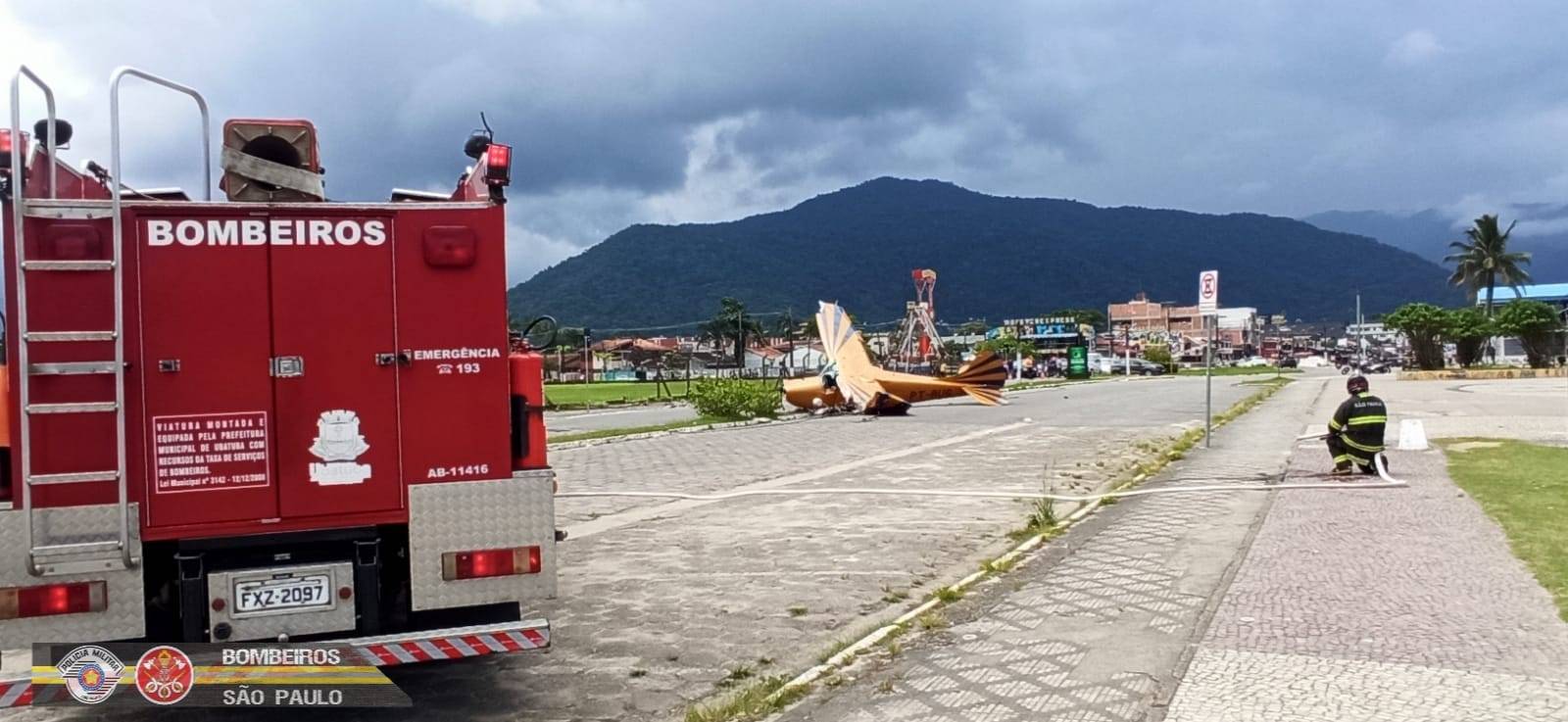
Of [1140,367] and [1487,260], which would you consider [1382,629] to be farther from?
[1487,260]

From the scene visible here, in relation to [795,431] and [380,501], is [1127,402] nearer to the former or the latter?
[795,431]

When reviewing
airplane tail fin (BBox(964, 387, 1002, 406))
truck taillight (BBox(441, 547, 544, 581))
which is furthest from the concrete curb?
truck taillight (BBox(441, 547, 544, 581))

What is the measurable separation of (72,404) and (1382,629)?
676 cm

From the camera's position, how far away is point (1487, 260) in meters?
102

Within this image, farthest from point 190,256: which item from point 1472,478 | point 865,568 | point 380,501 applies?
point 1472,478

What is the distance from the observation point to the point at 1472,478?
1355 cm

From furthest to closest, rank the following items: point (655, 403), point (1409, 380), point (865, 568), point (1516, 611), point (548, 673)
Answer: point (1409, 380)
point (655, 403)
point (865, 568)
point (1516, 611)
point (548, 673)

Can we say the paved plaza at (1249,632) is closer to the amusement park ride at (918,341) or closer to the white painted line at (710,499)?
the white painted line at (710,499)

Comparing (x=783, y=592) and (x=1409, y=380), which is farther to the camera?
(x=1409, y=380)

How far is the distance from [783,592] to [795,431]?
1725 cm

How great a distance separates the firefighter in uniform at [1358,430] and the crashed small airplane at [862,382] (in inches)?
696

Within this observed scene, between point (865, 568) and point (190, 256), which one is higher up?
point (190, 256)

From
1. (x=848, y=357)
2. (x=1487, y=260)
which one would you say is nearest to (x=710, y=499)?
(x=848, y=357)

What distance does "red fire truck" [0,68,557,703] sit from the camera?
4.68 metres
